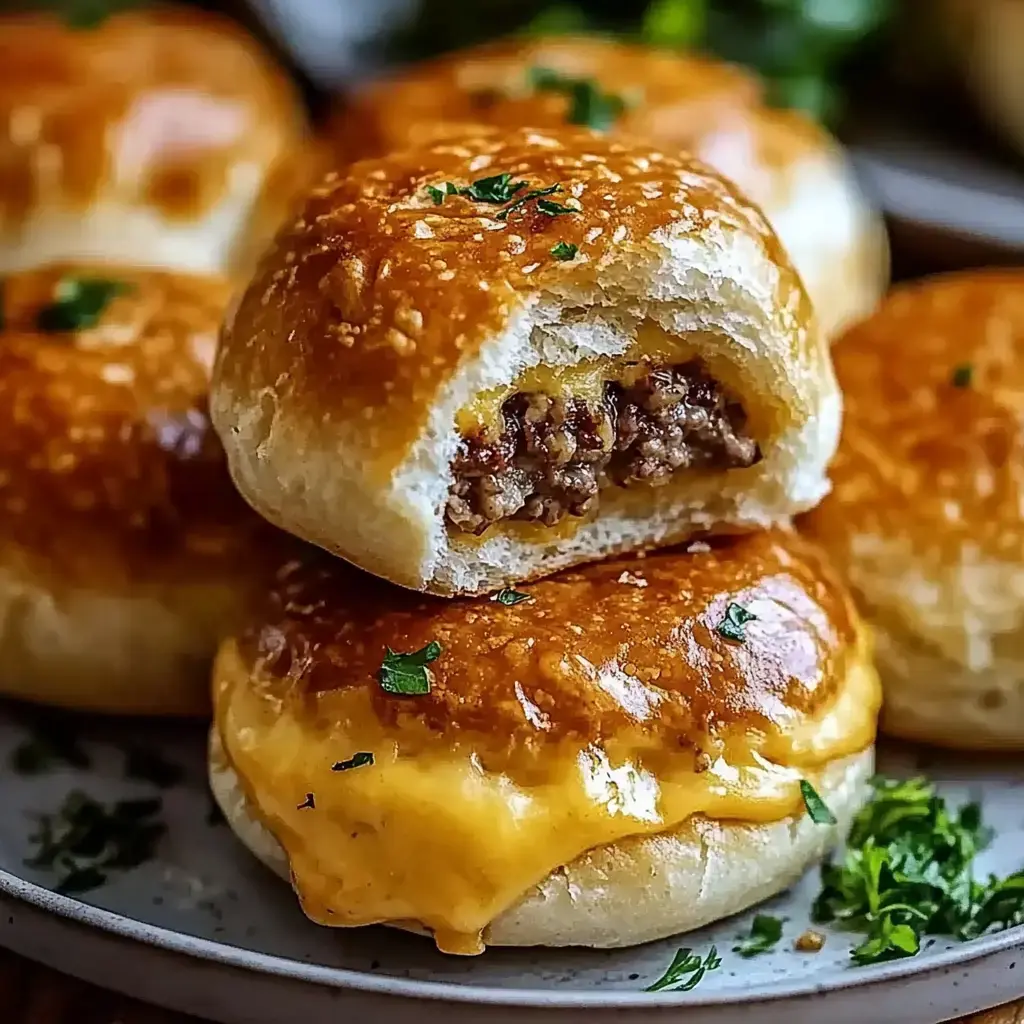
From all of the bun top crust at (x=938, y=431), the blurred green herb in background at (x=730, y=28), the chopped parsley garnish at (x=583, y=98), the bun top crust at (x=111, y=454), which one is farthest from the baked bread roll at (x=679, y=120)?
the bun top crust at (x=111, y=454)

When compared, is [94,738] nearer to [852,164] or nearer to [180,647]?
[180,647]

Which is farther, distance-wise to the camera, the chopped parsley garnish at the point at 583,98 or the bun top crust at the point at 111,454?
the chopped parsley garnish at the point at 583,98

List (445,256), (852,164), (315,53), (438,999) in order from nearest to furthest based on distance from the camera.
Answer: (438,999) → (445,256) → (852,164) → (315,53)

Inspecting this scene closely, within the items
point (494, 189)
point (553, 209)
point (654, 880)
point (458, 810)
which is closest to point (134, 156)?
point (494, 189)

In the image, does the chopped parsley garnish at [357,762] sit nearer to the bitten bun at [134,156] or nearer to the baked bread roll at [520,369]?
the baked bread roll at [520,369]

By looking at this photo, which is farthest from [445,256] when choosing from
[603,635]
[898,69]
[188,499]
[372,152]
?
[898,69]
